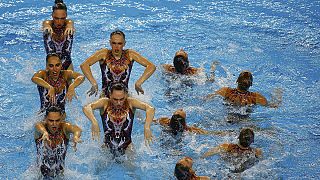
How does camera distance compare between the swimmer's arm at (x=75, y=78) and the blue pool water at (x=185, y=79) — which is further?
the blue pool water at (x=185, y=79)

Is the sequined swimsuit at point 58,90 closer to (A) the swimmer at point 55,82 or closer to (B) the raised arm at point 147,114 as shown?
(A) the swimmer at point 55,82

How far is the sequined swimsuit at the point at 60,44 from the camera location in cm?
1156

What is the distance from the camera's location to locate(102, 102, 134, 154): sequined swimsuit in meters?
9.44

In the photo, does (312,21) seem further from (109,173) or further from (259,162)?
(109,173)

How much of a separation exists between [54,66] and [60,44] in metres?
1.82

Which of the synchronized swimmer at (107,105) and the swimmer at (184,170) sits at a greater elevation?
the synchronized swimmer at (107,105)

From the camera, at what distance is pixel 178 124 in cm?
1005

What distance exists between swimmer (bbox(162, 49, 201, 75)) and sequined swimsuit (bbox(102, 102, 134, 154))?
272 cm

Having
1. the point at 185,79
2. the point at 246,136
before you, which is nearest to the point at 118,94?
the point at 246,136

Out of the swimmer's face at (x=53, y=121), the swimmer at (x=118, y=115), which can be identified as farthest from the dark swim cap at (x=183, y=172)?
the swimmer's face at (x=53, y=121)

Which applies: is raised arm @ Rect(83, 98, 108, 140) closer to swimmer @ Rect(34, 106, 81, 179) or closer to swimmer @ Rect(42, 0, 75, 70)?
swimmer @ Rect(34, 106, 81, 179)

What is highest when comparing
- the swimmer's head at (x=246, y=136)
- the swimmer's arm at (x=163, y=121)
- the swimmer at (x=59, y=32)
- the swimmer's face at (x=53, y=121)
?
the swimmer at (x=59, y=32)

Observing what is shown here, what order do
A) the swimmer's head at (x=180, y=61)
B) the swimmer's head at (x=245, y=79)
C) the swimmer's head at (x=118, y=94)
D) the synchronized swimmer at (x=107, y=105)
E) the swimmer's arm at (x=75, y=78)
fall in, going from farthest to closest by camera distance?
the swimmer's head at (x=180, y=61) → the swimmer's head at (x=245, y=79) → the swimmer's arm at (x=75, y=78) → the swimmer's head at (x=118, y=94) → the synchronized swimmer at (x=107, y=105)

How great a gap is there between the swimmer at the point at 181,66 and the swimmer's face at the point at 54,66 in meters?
2.77
